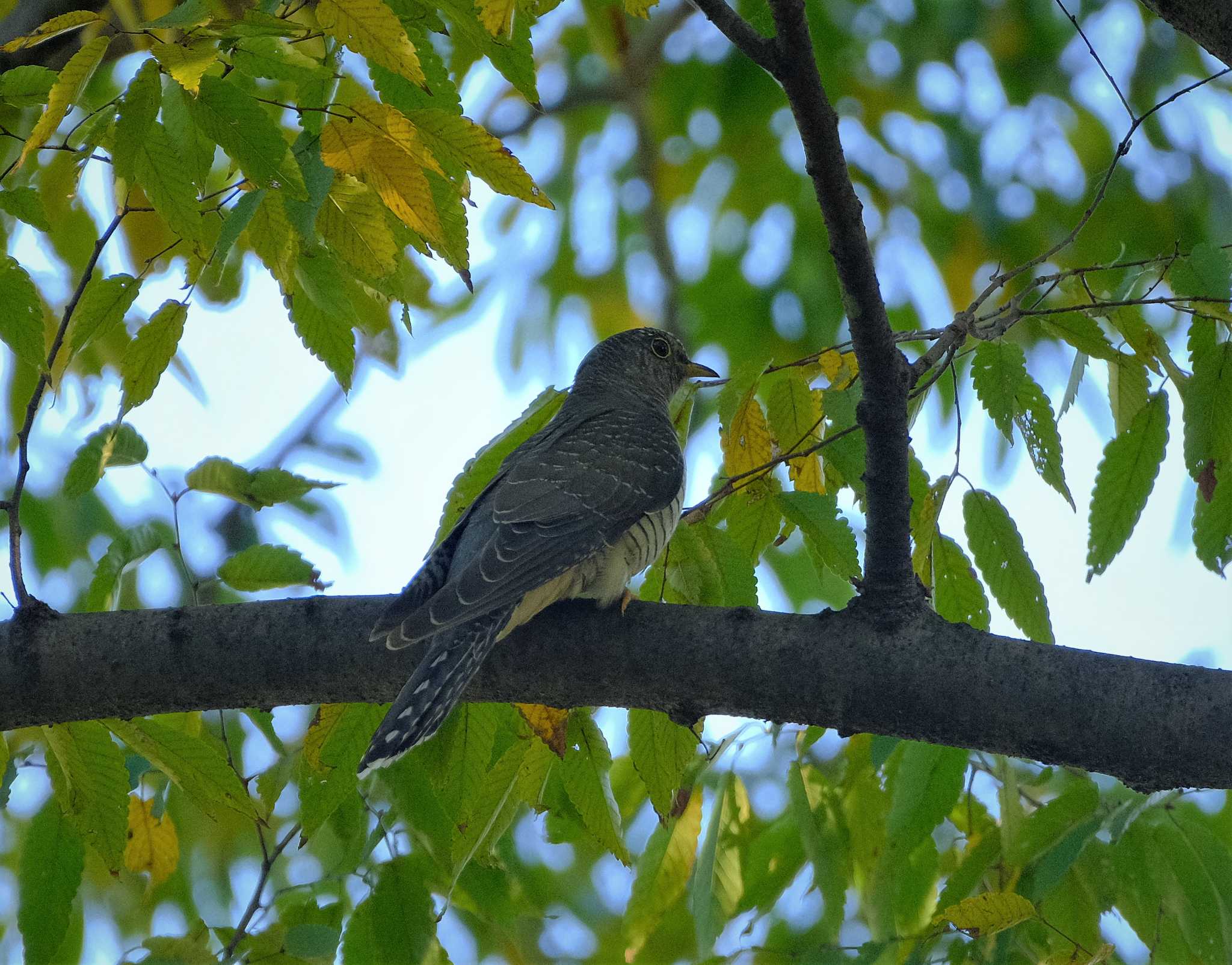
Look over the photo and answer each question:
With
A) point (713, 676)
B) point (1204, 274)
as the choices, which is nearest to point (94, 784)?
point (713, 676)

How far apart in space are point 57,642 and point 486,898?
1.36 m

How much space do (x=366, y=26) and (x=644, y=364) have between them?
317 centimetres

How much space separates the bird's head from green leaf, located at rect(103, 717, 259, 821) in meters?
2.67

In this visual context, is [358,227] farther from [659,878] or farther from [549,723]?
[659,878]

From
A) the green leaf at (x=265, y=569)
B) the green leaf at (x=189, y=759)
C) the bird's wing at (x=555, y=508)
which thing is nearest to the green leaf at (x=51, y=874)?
the green leaf at (x=189, y=759)

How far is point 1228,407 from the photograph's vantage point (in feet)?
8.35

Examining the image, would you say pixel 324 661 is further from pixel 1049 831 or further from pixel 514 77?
pixel 1049 831

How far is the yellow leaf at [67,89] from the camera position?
6.47ft

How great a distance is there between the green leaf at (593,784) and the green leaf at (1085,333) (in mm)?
1450

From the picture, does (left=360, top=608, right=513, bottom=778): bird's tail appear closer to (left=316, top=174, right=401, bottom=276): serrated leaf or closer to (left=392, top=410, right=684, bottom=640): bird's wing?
(left=392, top=410, right=684, bottom=640): bird's wing

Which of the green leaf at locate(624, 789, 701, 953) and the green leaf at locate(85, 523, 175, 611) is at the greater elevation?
the green leaf at locate(85, 523, 175, 611)

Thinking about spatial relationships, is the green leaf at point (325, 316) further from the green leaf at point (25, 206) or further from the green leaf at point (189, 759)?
the green leaf at point (189, 759)

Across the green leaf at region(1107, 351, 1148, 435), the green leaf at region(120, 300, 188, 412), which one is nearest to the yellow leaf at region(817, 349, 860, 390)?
the green leaf at region(1107, 351, 1148, 435)

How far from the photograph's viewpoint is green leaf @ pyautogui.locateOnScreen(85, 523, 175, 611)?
114 inches
